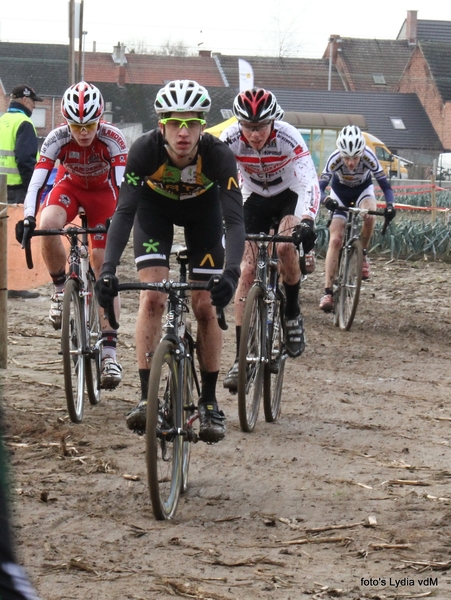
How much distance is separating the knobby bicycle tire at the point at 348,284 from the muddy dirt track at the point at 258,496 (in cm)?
197

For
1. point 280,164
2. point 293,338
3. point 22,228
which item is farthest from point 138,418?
point 280,164

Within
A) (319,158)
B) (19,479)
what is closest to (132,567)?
(19,479)

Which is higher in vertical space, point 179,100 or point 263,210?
point 179,100

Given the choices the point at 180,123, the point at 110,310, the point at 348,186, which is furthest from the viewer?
the point at 348,186

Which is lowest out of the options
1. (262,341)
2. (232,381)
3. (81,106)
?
(232,381)

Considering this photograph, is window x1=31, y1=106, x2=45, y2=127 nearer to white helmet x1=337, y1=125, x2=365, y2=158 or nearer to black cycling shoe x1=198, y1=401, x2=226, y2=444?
white helmet x1=337, y1=125, x2=365, y2=158

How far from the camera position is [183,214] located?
17.4 feet

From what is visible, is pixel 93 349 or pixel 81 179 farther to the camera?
pixel 81 179

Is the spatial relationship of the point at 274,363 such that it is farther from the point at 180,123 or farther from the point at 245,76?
the point at 245,76

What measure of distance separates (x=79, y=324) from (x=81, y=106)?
1450mm

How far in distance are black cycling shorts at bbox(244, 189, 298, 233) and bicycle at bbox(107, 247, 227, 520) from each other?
8.43 ft

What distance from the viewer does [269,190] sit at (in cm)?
747

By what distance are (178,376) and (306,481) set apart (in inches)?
41.9

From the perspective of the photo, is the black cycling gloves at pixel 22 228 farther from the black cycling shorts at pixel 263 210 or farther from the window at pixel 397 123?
the window at pixel 397 123
